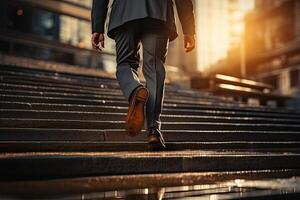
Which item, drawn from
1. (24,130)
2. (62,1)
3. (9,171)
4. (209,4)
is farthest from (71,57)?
(209,4)

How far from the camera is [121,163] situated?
303cm

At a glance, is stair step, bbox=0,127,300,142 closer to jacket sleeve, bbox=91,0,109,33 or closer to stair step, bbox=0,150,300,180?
stair step, bbox=0,150,300,180

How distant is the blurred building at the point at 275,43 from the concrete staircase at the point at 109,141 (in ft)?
83.3

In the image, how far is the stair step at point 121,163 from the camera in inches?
107

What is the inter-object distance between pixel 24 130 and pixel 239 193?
2277mm

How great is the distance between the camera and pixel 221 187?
2754 millimetres

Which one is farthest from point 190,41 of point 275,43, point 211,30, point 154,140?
point 211,30

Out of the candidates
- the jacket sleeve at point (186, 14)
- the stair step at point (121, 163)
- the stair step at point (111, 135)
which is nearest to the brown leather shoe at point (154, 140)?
the stair step at point (121, 163)

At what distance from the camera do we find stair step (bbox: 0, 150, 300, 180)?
271cm

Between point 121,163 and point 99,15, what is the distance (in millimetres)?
1486

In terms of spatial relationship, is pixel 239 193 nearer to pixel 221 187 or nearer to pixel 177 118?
pixel 221 187

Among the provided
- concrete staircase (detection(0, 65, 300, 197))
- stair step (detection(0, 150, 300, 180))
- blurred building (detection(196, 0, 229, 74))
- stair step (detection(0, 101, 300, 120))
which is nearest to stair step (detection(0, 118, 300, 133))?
concrete staircase (detection(0, 65, 300, 197))

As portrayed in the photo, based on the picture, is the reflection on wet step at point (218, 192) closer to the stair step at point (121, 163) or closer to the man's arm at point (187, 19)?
the stair step at point (121, 163)

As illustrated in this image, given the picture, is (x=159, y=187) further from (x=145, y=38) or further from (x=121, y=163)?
(x=145, y=38)
